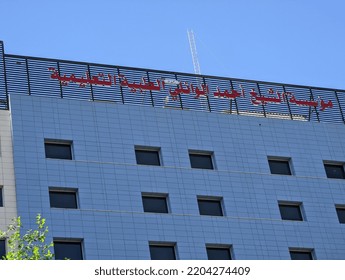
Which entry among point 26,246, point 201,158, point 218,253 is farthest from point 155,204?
point 26,246

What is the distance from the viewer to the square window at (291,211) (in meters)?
41.2

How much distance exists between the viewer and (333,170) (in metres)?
44.1

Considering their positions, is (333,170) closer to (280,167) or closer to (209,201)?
(280,167)

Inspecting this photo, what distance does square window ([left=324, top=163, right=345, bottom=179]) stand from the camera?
4381cm

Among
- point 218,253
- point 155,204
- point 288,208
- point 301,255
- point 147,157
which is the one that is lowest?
point 301,255

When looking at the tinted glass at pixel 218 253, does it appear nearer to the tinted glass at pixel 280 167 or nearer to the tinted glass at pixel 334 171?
the tinted glass at pixel 280 167

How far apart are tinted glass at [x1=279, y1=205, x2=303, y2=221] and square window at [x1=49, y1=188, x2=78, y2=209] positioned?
948 cm

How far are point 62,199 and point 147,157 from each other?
477 cm

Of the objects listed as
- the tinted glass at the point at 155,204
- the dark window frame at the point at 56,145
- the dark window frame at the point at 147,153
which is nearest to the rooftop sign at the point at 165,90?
the dark window frame at the point at 56,145

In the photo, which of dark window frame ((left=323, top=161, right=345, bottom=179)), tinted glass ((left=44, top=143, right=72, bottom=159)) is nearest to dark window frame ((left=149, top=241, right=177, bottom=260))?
tinted glass ((left=44, top=143, right=72, bottom=159))
